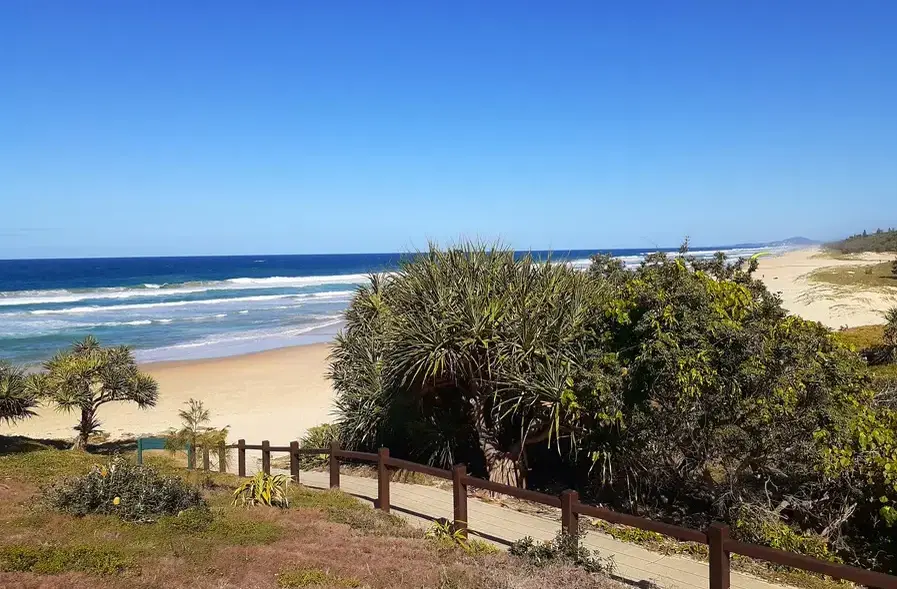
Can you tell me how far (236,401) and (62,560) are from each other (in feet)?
53.5

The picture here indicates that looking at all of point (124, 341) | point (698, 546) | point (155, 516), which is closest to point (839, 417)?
point (698, 546)

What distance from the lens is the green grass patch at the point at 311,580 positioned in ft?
17.5

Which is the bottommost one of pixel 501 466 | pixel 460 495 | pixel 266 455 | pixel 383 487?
pixel 266 455

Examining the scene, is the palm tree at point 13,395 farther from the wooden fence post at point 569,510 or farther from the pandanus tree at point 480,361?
the wooden fence post at point 569,510

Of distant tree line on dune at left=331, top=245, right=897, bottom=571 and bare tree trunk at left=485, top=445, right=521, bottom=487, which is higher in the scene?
distant tree line on dune at left=331, top=245, right=897, bottom=571

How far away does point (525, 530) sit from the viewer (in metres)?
8.48

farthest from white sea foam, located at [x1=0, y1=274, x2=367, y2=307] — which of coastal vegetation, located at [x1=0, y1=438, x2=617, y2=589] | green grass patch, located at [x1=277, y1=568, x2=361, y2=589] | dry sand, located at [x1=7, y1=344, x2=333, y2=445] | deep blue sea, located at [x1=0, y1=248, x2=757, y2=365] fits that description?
green grass patch, located at [x1=277, y1=568, x2=361, y2=589]

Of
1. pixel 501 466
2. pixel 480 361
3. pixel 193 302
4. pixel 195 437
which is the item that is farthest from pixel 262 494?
pixel 193 302

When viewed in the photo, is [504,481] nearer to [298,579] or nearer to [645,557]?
[645,557]

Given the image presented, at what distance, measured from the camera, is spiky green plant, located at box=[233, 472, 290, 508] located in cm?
818

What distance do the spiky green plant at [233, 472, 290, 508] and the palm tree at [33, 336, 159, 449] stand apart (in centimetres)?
710

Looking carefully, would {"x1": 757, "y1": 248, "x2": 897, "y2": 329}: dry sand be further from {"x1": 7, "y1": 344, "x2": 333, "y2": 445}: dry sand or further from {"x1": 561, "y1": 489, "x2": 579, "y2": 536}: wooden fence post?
{"x1": 561, "y1": 489, "x2": 579, "y2": 536}: wooden fence post

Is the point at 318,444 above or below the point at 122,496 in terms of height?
below

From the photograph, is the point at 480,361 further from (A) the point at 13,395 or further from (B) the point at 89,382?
(B) the point at 89,382
